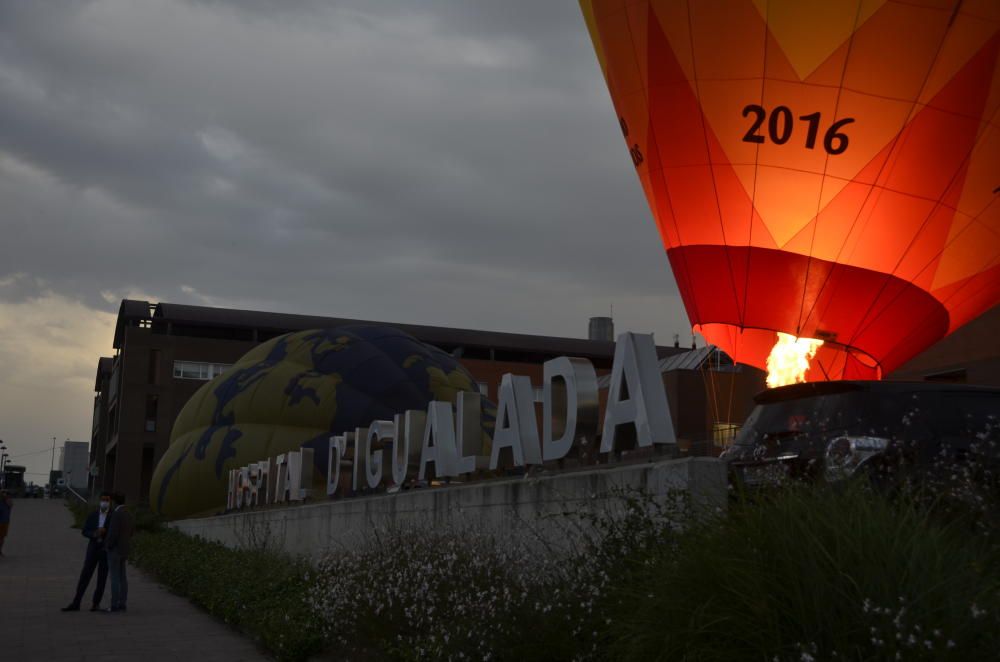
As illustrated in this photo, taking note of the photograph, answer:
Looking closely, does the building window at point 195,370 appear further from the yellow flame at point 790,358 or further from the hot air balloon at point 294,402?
the yellow flame at point 790,358

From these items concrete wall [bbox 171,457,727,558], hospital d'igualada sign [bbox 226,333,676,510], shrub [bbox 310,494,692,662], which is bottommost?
shrub [bbox 310,494,692,662]

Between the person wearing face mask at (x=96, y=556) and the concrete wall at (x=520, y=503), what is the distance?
3.21 metres

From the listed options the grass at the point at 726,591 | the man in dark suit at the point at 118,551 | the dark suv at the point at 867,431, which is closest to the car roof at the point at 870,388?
the dark suv at the point at 867,431

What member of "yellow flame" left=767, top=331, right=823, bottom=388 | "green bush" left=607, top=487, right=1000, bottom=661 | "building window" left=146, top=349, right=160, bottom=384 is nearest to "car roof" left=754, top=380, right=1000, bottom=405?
"green bush" left=607, top=487, right=1000, bottom=661

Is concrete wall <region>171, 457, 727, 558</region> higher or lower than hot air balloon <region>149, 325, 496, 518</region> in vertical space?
lower

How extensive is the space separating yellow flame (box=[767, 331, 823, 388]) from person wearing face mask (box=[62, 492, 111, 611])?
10948 mm

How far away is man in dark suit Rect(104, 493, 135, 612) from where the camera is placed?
16.7 m

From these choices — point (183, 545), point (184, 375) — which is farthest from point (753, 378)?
point (184, 375)

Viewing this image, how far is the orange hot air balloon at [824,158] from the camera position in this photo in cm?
1672

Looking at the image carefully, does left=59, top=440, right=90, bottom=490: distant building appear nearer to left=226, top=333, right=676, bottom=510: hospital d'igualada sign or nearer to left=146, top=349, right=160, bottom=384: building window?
left=146, top=349, right=160, bottom=384: building window

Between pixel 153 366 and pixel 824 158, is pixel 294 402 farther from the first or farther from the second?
pixel 153 366

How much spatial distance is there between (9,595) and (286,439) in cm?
1248

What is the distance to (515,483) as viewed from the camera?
1102 centimetres

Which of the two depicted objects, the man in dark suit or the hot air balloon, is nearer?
the man in dark suit
